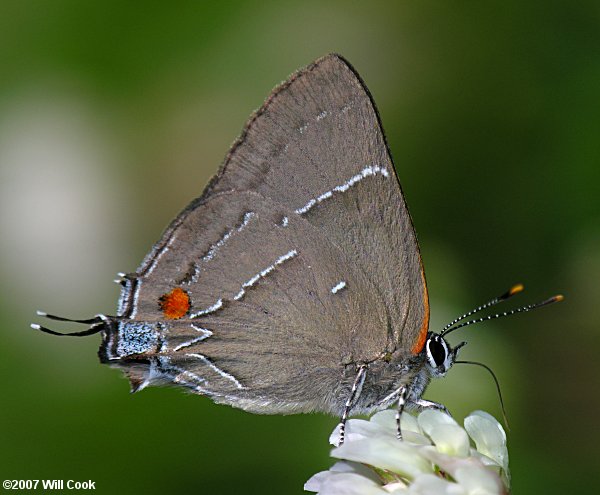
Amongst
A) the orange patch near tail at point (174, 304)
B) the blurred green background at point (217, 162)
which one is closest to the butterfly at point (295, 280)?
the orange patch near tail at point (174, 304)

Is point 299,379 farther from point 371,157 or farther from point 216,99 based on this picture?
point 216,99

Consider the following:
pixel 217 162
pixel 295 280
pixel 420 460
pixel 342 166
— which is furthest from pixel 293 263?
pixel 217 162

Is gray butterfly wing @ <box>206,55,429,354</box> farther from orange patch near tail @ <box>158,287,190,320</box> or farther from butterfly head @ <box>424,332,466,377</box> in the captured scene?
orange patch near tail @ <box>158,287,190,320</box>

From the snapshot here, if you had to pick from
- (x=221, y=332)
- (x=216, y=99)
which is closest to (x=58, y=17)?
(x=216, y=99)

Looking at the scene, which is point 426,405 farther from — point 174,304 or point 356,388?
point 174,304

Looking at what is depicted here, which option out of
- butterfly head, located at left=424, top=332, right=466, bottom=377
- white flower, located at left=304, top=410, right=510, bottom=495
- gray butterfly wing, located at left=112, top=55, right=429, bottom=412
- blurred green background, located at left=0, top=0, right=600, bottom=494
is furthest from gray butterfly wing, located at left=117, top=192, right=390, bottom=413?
blurred green background, located at left=0, top=0, right=600, bottom=494

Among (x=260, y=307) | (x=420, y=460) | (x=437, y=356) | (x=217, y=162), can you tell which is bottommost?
(x=420, y=460)

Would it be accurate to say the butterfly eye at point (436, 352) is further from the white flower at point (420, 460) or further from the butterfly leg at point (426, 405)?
the white flower at point (420, 460)
